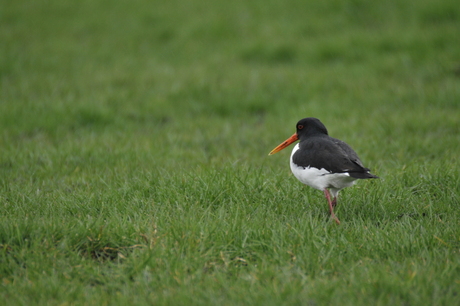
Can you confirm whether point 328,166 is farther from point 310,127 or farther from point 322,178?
point 310,127

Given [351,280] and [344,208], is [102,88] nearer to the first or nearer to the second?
[344,208]

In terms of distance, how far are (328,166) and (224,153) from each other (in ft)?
8.07

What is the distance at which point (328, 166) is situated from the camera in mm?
3746

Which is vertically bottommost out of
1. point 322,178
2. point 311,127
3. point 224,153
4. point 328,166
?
point 224,153

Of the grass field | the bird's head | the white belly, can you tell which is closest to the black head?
the bird's head

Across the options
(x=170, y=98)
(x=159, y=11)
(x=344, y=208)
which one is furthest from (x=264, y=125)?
(x=159, y=11)

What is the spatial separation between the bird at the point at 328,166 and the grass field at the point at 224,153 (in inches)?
10.4

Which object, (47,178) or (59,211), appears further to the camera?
(47,178)

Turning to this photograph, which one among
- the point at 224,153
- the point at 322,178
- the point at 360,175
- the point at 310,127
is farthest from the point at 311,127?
the point at 224,153

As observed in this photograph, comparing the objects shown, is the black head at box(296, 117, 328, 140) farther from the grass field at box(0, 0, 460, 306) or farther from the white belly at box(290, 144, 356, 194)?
the white belly at box(290, 144, 356, 194)

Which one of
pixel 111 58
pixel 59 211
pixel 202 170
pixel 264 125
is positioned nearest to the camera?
pixel 59 211

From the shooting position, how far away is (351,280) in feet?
9.23

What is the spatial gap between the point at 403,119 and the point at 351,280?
15.1 feet

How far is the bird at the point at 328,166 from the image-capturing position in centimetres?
366
